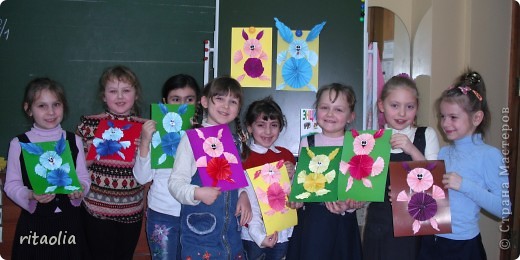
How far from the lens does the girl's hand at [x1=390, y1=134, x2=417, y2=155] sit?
2076 millimetres

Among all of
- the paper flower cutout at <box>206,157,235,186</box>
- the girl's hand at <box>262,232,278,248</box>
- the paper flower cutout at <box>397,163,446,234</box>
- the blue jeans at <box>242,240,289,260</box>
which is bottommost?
the blue jeans at <box>242,240,289,260</box>

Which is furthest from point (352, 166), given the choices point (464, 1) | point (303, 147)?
point (464, 1)

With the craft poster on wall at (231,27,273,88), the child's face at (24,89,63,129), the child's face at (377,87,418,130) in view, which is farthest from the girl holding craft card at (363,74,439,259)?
the child's face at (24,89,63,129)

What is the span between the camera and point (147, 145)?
232 cm

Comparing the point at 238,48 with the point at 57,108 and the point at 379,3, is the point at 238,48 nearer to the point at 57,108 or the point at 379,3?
the point at 57,108

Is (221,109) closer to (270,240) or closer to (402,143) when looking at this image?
(270,240)

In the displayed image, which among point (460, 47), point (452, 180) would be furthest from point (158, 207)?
point (460, 47)

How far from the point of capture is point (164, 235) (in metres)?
2.26

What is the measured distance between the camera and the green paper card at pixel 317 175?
2.09 meters

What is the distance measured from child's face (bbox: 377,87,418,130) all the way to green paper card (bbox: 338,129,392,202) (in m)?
0.17

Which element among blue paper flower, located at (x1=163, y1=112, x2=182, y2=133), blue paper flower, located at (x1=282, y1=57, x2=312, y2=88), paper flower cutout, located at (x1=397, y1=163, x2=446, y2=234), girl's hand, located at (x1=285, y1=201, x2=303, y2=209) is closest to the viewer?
paper flower cutout, located at (x1=397, y1=163, x2=446, y2=234)

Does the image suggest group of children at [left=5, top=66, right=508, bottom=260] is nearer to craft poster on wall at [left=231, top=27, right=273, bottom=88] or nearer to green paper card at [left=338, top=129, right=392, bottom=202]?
green paper card at [left=338, top=129, right=392, bottom=202]

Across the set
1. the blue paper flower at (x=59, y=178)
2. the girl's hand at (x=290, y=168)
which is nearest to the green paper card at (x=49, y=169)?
the blue paper flower at (x=59, y=178)

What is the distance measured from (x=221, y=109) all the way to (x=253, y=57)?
0.89 m
